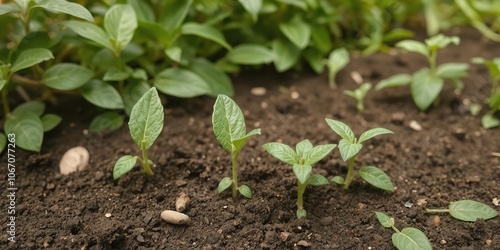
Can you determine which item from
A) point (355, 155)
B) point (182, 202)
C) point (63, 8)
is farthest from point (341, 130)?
point (63, 8)

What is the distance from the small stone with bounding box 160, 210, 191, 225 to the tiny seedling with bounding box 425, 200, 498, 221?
1.90ft

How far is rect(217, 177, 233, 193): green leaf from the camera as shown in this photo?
4.05ft

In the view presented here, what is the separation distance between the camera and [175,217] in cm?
121

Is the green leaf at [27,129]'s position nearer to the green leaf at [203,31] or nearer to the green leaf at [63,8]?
the green leaf at [63,8]

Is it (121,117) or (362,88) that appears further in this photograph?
(362,88)

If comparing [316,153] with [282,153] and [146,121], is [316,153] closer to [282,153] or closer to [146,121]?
[282,153]

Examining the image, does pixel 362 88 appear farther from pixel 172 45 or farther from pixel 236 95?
pixel 172 45

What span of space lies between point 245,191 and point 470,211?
1.75 ft

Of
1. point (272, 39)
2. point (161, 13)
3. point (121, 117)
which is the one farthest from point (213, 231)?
point (272, 39)

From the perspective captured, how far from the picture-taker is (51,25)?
5.12 feet

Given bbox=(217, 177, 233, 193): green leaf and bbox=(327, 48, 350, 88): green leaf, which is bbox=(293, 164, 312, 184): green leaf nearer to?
bbox=(217, 177, 233, 193): green leaf

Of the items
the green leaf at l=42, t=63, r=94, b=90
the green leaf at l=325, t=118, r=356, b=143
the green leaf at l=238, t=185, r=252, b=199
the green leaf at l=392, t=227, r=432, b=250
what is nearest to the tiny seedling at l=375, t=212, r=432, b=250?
the green leaf at l=392, t=227, r=432, b=250

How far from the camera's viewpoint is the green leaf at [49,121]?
58.5 inches

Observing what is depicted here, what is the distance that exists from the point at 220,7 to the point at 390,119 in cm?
67
